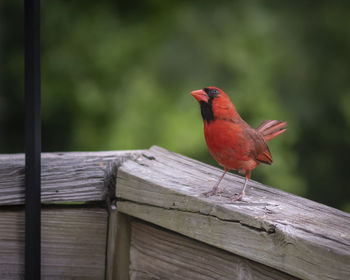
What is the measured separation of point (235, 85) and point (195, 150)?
766 mm

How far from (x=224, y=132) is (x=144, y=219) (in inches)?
17.1

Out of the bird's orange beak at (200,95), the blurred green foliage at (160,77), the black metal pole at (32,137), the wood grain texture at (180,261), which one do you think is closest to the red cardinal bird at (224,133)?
the bird's orange beak at (200,95)

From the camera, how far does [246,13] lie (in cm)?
488

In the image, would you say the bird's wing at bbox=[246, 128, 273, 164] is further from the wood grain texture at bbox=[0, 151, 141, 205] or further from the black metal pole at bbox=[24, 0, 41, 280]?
the black metal pole at bbox=[24, 0, 41, 280]

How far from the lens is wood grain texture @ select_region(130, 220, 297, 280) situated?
4.16 ft

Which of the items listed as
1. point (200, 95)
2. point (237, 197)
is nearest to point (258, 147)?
point (200, 95)

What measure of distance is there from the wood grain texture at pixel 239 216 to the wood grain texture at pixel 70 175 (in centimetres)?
5

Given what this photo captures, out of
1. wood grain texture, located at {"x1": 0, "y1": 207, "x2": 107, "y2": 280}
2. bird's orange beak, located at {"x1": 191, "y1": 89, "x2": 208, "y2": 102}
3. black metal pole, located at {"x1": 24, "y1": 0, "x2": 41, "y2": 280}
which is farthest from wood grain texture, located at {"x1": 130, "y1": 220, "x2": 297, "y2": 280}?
bird's orange beak, located at {"x1": 191, "y1": 89, "x2": 208, "y2": 102}

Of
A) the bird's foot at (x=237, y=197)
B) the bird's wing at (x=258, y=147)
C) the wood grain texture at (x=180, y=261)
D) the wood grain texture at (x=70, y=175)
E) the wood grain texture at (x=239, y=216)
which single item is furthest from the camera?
the bird's wing at (x=258, y=147)

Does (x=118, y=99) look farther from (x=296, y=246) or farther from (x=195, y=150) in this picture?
(x=296, y=246)

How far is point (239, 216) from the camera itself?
127 cm

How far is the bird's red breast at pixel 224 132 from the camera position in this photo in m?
1.78

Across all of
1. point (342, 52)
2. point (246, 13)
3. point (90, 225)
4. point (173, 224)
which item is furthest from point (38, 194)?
point (342, 52)

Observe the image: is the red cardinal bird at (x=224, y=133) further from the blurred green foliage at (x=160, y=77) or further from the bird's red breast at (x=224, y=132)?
the blurred green foliage at (x=160, y=77)
